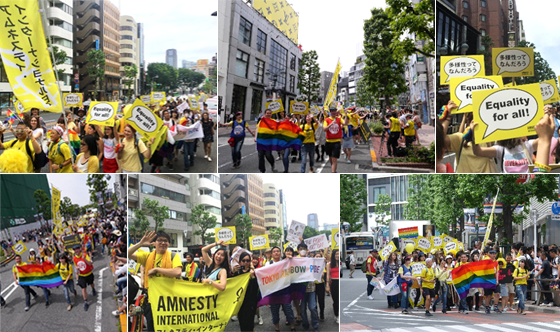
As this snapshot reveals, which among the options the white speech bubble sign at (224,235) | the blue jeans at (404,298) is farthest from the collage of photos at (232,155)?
the blue jeans at (404,298)

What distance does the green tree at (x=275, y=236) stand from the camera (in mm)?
7094

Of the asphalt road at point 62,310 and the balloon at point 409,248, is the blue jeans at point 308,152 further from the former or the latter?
the asphalt road at point 62,310

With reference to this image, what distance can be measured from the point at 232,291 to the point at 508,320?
19.8 ft

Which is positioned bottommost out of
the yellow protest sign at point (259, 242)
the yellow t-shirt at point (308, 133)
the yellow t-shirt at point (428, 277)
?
the yellow t-shirt at point (428, 277)

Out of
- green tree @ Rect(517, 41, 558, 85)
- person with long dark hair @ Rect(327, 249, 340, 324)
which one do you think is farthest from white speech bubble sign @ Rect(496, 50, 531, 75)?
person with long dark hair @ Rect(327, 249, 340, 324)

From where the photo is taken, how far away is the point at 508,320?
32.5ft

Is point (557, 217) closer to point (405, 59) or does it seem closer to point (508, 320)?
point (508, 320)

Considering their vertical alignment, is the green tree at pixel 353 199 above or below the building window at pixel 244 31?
below

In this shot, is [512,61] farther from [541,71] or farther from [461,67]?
[461,67]

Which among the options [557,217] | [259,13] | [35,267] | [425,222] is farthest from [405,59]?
[35,267]

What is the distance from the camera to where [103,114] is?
7887 millimetres

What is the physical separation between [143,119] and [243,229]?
7.92 ft

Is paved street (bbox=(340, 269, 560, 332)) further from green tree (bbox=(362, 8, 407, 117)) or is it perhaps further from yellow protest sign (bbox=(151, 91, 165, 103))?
yellow protest sign (bbox=(151, 91, 165, 103))

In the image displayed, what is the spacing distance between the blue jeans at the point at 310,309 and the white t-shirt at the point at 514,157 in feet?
11.6
